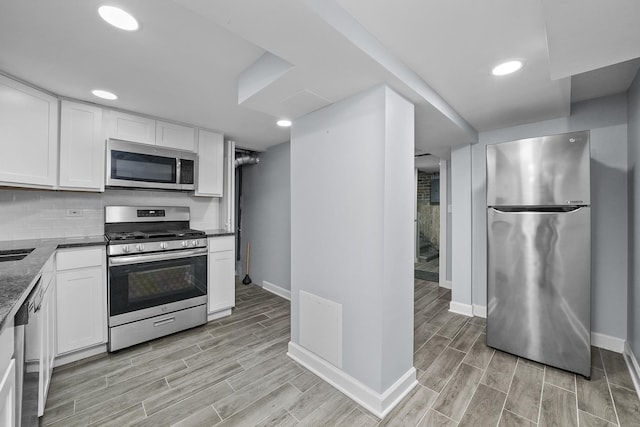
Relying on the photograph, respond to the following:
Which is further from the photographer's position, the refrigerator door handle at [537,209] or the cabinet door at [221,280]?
the cabinet door at [221,280]

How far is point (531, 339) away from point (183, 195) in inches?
154

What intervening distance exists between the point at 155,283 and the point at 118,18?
2128mm

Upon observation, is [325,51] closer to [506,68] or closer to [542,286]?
[506,68]

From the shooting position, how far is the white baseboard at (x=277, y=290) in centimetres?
383

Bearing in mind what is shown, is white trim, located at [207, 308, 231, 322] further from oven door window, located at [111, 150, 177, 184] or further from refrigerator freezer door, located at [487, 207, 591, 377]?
refrigerator freezer door, located at [487, 207, 591, 377]

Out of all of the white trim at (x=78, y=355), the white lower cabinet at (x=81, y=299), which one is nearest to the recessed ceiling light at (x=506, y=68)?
the white lower cabinet at (x=81, y=299)

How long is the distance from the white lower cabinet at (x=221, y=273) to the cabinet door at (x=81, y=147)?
1.24m

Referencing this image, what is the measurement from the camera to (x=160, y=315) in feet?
8.48

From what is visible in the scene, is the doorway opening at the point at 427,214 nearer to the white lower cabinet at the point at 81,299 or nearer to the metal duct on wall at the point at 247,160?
the metal duct on wall at the point at 247,160

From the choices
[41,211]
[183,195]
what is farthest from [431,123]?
[41,211]

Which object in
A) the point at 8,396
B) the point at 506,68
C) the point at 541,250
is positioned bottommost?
the point at 8,396

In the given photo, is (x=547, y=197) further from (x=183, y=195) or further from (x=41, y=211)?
(x=41, y=211)

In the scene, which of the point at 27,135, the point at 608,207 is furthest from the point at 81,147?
the point at 608,207

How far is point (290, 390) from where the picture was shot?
1911 mm
